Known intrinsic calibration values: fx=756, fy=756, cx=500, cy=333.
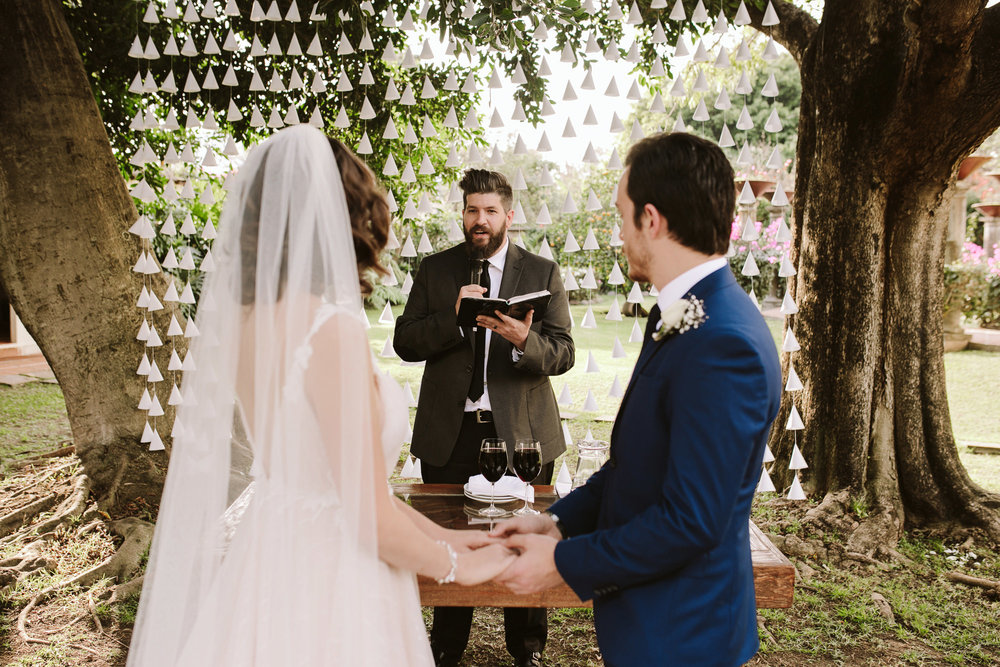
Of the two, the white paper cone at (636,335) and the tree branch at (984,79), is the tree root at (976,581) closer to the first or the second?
the white paper cone at (636,335)

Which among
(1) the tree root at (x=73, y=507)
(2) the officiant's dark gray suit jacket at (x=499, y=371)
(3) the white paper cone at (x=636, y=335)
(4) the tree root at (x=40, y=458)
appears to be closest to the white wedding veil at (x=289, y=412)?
(2) the officiant's dark gray suit jacket at (x=499, y=371)

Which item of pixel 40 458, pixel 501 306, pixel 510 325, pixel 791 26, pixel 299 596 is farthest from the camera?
pixel 40 458

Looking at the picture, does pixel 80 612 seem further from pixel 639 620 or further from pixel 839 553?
pixel 839 553

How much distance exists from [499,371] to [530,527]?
4.52ft

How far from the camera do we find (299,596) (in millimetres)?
1678

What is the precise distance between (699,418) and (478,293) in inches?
70.8

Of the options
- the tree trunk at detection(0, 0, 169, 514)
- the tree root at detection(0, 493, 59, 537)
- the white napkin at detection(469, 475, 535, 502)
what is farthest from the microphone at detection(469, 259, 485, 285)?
the tree root at detection(0, 493, 59, 537)

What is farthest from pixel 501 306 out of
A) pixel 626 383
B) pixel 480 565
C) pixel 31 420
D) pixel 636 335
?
pixel 31 420

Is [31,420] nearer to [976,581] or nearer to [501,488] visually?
[501,488]

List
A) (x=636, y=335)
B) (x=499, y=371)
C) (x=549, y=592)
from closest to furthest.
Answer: (x=549, y=592) < (x=499, y=371) < (x=636, y=335)

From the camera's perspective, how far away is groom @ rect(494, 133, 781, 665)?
1.46 meters

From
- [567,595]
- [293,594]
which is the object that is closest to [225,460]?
[293,594]

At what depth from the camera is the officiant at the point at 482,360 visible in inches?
125

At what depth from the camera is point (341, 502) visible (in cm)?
165
